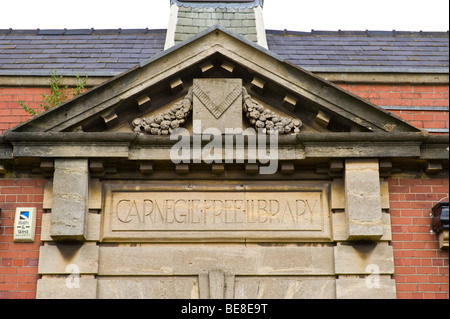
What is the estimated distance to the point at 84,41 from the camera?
41.4 ft

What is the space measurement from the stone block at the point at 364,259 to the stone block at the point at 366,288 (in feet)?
0.30

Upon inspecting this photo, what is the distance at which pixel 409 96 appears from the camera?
11039mm

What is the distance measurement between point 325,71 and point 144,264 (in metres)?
3.53

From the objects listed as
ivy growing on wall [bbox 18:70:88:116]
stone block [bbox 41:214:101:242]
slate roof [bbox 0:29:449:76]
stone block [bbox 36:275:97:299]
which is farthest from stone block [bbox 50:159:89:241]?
slate roof [bbox 0:29:449:76]

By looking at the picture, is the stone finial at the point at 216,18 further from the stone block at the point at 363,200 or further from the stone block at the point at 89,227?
the stone block at the point at 89,227

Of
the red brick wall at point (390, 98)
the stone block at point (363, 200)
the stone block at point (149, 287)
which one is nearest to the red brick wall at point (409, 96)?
the red brick wall at point (390, 98)

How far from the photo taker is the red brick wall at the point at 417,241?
976cm

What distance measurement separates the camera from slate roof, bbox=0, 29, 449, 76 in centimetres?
1144

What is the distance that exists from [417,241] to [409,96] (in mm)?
2108

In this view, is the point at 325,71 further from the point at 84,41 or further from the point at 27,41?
the point at 27,41

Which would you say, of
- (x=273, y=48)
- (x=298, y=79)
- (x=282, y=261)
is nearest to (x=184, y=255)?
(x=282, y=261)

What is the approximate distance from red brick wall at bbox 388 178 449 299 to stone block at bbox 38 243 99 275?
139 inches

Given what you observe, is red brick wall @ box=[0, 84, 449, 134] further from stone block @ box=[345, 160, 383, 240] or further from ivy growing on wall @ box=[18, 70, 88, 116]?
stone block @ box=[345, 160, 383, 240]

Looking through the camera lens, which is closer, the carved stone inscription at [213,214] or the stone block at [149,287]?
the stone block at [149,287]
